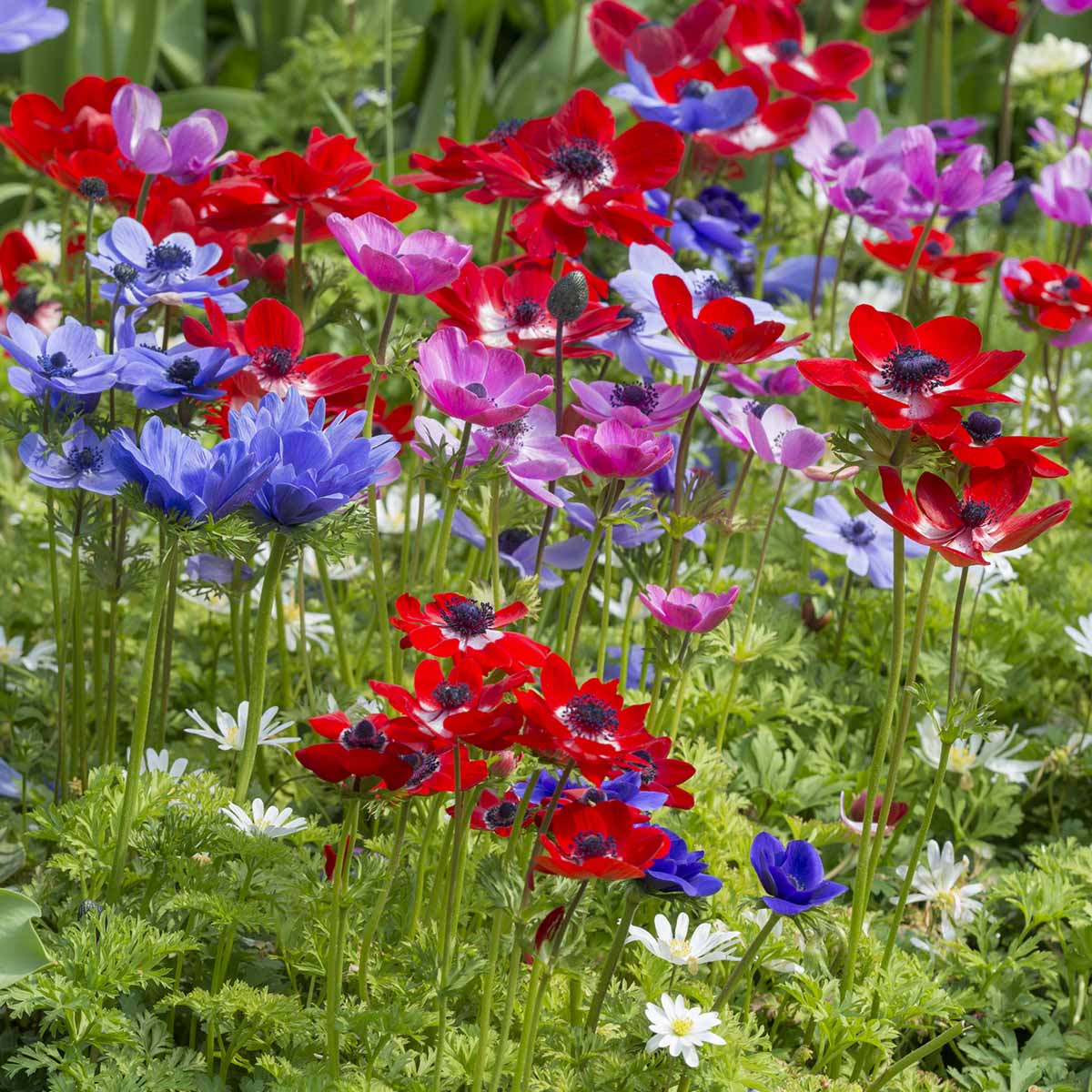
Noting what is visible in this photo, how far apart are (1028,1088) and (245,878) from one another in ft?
2.88

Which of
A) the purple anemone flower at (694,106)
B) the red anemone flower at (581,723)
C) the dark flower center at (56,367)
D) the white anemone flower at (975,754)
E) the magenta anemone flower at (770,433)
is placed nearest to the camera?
the red anemone flower at (581,723)

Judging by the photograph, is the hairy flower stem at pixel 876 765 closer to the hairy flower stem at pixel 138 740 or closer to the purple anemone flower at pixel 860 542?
the purple anemone flower at pixel 860 542

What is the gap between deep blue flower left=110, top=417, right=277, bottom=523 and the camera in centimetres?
119

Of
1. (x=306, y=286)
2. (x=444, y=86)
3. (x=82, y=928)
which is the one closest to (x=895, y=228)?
(x=306, y=286)

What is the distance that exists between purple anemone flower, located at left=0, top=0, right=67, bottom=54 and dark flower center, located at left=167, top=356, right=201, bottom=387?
1.99 feet

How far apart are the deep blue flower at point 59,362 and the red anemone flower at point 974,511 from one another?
2.53 ft

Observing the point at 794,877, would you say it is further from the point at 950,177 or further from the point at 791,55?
the point at 791,55

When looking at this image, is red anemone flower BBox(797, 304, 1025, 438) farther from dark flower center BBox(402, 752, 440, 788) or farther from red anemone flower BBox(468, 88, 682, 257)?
dark flower center BBox(402, 752, 440, 788)

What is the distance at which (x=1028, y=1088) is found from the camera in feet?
5.08

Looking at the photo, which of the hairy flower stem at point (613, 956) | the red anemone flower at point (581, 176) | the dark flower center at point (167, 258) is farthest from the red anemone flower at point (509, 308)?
the hairy flower stem at point (613, 956)

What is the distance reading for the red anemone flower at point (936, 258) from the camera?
2307 millimetres

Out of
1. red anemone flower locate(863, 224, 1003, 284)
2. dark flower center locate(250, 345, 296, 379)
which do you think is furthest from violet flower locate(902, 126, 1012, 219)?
dark flower center locate(250, 345, 296, 379)

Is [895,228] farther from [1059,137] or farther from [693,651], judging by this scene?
[1059,137]

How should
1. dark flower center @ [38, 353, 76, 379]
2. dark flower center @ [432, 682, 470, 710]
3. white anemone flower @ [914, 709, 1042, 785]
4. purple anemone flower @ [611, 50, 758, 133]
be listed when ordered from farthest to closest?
purple anemone flower @ [611, 50, 758, 133] → white anemone flower @ [914, 709, 1042, 785] → dark flower center @ [38, 353, 76, 379] → dark flower center @ [432, 682, 470, 710]
